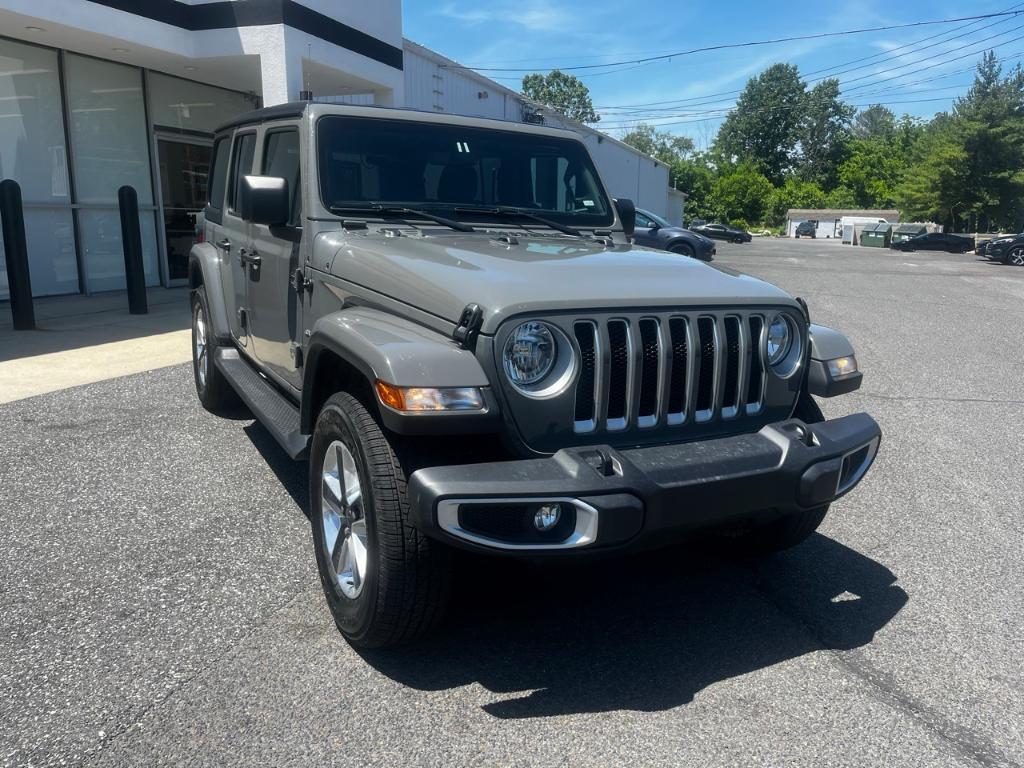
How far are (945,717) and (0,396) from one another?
6.37 meters

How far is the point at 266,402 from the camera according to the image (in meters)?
4.21

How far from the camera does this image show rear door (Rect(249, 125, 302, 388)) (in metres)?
3.88

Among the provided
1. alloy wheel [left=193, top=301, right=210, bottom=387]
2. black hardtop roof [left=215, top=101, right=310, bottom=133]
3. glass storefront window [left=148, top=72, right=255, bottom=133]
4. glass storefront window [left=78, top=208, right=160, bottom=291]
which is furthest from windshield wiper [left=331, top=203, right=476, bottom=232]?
glass storefront window [left=148, top=72, right=255, bottom=133]

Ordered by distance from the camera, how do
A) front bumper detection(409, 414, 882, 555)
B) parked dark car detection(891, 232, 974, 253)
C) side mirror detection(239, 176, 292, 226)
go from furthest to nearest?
parked dark car detection(891, 232, 974, 253), side mirror detection(239, 176, 292, 226), front bumper detection(409, 414, 882, 555)

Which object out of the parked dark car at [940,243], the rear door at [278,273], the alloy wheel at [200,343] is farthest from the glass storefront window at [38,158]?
the parked dark car at [940,243]

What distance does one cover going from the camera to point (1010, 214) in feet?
204

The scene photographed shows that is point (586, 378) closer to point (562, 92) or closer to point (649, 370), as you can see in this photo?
point (649, 370)

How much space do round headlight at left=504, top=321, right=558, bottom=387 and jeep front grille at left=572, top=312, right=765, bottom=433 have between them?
0.10m

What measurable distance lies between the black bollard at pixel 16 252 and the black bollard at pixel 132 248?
47.2 inches

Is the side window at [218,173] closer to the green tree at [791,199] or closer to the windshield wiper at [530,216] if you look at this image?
the windshield wiper at [530,216]

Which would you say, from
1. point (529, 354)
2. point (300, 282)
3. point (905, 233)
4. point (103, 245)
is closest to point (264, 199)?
point (300, 282)

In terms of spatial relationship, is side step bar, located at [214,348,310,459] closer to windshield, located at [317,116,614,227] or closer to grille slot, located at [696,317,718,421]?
windshield, located at [317,116,614,227]

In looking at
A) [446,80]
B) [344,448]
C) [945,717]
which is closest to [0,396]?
[344,448]

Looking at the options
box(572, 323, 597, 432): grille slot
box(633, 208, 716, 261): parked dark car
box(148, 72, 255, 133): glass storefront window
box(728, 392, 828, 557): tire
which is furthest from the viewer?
box(633, 208, 716, 261): parked dark car
